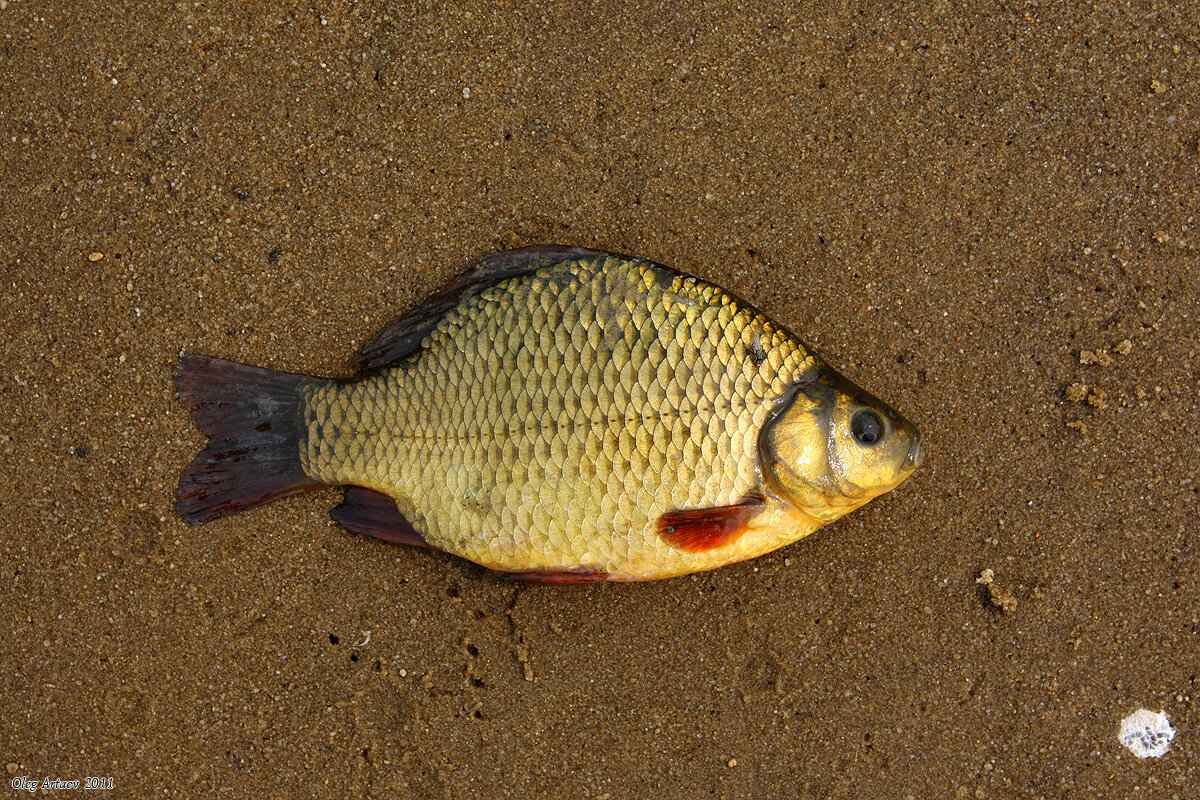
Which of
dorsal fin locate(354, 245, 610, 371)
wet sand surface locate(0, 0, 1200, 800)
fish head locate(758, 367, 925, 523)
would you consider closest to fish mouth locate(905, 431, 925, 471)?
fish head locate(758, 367, 925, 523)

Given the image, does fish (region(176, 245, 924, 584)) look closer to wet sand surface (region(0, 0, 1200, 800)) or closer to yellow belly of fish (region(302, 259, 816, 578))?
yellow belly of fish (region(302, 259, 816, 578))

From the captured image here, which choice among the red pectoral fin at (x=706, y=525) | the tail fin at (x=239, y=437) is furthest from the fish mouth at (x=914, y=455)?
the tail fin at (x=239, y=437)

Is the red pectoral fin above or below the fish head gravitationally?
below

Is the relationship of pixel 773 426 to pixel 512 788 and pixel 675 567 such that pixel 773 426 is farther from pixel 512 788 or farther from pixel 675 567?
pixel 512 788

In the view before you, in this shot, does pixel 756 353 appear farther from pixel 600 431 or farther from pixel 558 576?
pixel 558 576

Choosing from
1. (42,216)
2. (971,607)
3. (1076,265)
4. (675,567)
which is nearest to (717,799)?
(675,567)

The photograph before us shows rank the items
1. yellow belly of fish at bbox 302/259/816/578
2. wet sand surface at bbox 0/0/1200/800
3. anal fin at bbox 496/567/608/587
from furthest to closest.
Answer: wet sand surface at bbox 0/0/1200/800, anal fin at bbox 496/567/608/587, yellow belly of fish at bbox 302/259/816/578

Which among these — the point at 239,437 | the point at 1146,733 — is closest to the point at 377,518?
the point at 239,437

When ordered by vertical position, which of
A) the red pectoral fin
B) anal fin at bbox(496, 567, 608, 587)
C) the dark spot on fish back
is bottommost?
anal fin at bbox(496, 567, 608, 587)
